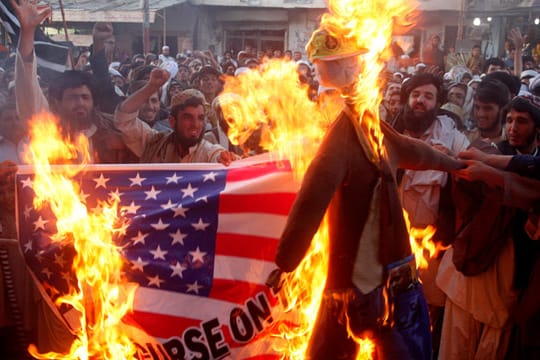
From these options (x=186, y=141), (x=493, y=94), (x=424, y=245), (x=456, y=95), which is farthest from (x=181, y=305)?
(x=456, y=95)

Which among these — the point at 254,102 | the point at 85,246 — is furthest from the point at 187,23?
the point at 85,246

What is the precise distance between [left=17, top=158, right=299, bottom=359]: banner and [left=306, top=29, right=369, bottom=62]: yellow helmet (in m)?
1.02

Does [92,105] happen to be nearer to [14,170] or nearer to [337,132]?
[14,170]

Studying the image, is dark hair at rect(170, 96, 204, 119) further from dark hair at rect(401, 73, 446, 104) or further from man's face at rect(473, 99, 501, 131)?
man's face at rect(473, 99, 501, 131)

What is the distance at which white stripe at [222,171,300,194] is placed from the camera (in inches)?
148

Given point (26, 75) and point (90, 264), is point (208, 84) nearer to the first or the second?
point (26, 75)

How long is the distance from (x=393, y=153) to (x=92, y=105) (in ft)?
8.93

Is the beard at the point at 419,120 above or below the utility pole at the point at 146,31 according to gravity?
below

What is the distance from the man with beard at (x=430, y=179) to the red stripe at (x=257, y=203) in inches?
47.5

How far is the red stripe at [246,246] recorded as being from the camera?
3695 mm

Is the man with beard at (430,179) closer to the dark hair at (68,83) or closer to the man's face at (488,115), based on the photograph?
the man's face at (488,115)

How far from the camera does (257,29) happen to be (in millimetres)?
28156

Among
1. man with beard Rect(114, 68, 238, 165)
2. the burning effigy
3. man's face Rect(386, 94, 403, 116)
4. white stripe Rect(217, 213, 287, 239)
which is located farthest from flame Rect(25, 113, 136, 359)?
man's face Rect(386, 94, 403, 116)

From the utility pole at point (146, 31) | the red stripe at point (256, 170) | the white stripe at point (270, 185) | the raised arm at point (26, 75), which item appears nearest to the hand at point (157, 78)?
the raised arm at point (26, 75)
